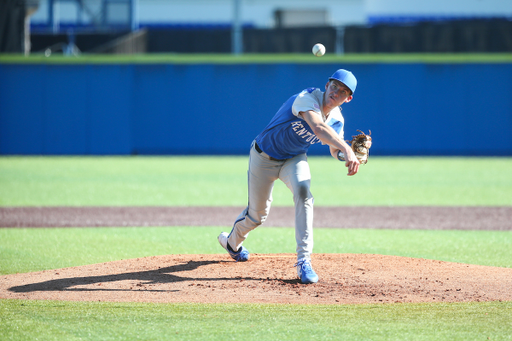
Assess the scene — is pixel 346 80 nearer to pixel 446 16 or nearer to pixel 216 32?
pixel 216 32

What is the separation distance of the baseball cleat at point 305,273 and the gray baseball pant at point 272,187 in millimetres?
49

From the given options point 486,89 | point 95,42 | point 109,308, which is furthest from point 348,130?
point 109,308

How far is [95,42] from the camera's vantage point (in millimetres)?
22156

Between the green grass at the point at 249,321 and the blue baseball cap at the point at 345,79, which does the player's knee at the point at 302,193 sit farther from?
the green grass at the point at 249,321

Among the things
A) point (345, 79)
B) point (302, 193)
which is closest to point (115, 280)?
point (302, 193)

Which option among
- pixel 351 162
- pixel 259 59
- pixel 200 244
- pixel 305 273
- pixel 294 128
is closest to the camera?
pixel 351 162

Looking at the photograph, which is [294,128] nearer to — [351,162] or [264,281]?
[351,162]

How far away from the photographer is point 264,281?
4.96 m

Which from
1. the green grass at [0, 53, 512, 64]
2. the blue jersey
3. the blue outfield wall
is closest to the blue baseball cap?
the blue jersey

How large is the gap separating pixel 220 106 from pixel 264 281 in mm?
13905

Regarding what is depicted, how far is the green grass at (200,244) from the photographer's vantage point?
6074 mm

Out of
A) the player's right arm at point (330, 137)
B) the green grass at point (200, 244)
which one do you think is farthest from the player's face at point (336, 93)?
the green grass at point (200, 244)

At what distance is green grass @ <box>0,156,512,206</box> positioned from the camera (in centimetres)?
1040

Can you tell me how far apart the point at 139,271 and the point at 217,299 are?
3.81 ft
